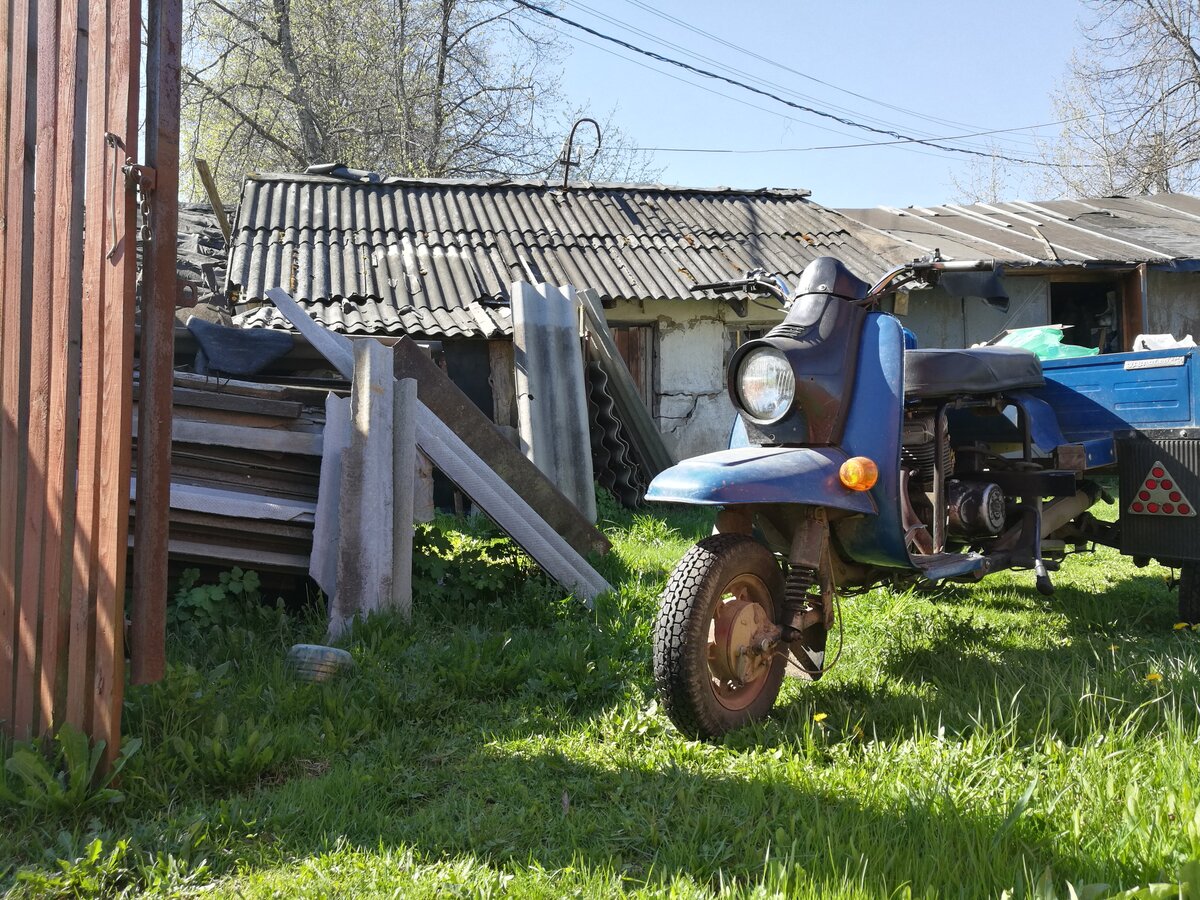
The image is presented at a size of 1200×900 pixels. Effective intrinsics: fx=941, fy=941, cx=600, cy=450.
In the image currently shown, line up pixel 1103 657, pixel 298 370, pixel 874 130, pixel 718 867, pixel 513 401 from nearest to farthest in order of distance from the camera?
pixel 718 867 < pixel 1103 657 < pixel 298 370 < pixel 513 401 < pixel 874 130

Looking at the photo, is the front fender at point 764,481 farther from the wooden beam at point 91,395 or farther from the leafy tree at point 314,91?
the leafy tree at point 314,91

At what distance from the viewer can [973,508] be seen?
391cm

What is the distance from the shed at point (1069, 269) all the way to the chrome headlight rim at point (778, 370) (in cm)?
788

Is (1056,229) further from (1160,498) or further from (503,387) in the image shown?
(1160,498)

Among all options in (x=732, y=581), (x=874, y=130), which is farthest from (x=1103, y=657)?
(x=874, y=130)

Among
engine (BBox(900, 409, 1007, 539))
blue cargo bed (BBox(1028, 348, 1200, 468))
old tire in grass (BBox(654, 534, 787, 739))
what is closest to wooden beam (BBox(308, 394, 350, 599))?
old tire in grass (BBox(654, 534, 787, 739))

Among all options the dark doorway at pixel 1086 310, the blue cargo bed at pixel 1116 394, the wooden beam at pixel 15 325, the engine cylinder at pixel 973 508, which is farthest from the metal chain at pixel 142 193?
the dark doorway at pixel 1086 310

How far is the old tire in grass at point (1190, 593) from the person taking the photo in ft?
14.7

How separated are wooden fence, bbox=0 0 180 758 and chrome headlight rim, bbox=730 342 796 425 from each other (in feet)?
6.31

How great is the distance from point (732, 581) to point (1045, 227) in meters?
12.3

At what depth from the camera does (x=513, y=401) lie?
8.65 m

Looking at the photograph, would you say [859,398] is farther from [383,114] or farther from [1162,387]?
[383,114]

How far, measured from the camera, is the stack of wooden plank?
14.6ft

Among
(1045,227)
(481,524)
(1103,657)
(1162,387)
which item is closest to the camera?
(1103,657)
